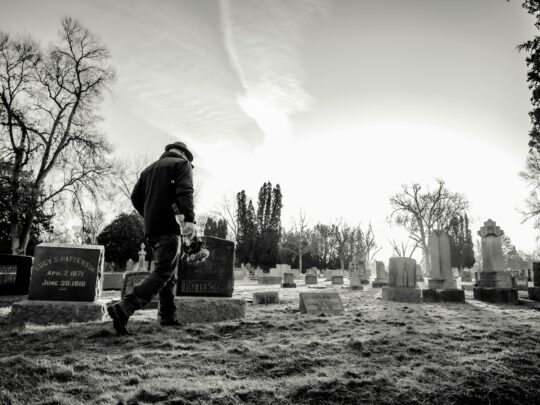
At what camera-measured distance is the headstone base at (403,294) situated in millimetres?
9242

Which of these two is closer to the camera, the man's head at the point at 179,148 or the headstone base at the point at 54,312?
the man's head at the point at 179,148

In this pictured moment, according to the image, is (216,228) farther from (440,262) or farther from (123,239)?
(440,262)

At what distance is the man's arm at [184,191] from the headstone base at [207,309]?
198cm

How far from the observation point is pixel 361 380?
2.37m

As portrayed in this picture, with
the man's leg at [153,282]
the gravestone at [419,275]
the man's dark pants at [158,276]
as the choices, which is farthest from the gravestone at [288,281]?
the man's leg at [153,282]

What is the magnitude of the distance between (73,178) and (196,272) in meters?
16.1

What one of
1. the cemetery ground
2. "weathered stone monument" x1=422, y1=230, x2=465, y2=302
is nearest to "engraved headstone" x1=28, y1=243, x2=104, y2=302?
the cemetery ground

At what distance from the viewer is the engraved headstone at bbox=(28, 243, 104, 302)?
5.52 metres

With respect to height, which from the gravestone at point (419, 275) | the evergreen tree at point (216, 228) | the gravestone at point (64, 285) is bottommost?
the gravestone at point (419, 275)

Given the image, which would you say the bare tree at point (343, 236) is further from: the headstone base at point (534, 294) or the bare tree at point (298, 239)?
the headstone base at point (534, 294)

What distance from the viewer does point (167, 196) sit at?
3.97 m

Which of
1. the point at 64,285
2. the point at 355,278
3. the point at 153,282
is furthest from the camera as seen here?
the point at 355,278

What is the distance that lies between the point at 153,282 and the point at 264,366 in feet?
5.43

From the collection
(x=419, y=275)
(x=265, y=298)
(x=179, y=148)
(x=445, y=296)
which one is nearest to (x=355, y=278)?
(x=445, y=296)
